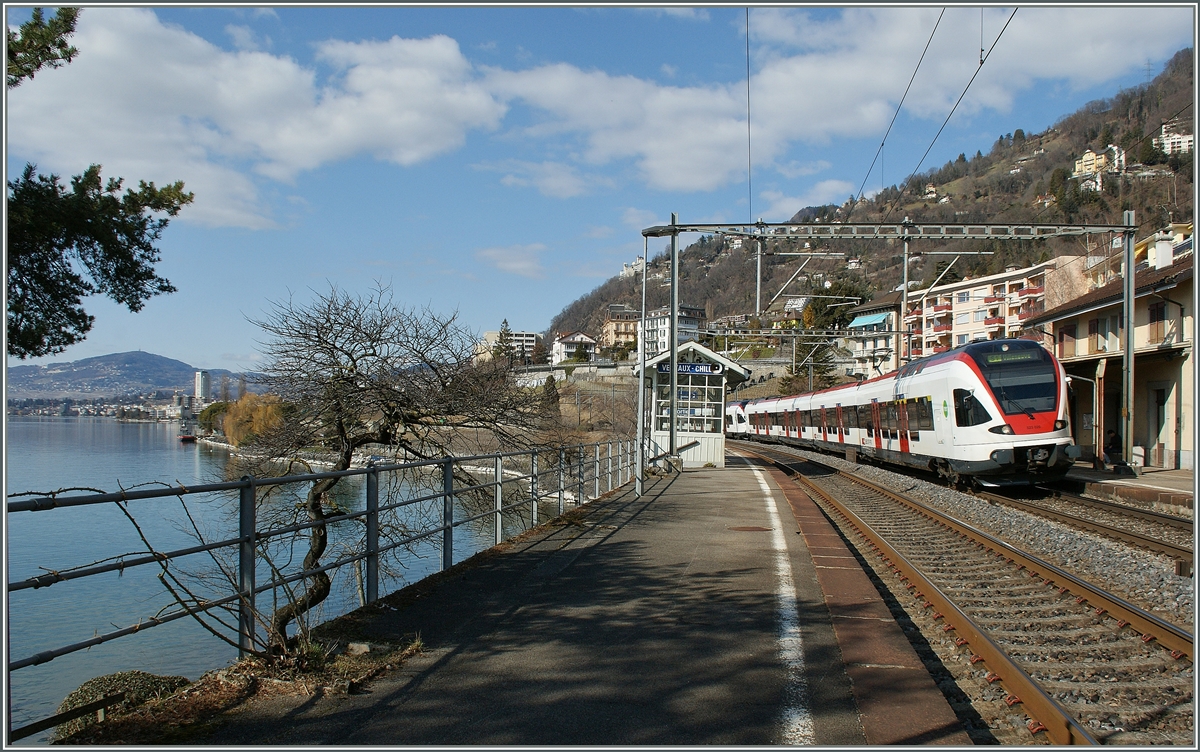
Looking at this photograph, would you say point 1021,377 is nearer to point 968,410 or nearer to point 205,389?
point 968,410

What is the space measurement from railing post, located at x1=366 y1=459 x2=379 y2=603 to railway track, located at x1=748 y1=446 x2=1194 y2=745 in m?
4.38

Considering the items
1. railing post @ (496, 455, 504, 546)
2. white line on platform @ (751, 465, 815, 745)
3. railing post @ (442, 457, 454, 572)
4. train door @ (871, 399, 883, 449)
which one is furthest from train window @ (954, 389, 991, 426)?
railing post @ (442, 457, 454, 572)

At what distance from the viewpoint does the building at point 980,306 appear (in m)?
71.0

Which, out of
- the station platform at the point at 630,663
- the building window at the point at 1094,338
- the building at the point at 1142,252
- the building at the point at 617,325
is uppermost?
the building at the point at 617,325

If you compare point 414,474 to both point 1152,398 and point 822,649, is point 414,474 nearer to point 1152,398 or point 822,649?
point 822,649

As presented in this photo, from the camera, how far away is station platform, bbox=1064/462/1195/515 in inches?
661

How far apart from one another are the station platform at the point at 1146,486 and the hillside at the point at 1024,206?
11.9m

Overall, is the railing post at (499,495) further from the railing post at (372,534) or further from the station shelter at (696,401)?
the station shelter at (696,401)

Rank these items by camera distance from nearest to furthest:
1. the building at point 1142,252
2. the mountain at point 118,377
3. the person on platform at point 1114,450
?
the person on platform at point 1114,450, the building at point 1142,252, the mountain at point 118,377

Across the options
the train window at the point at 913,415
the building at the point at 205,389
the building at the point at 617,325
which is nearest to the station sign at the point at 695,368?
the train window at the point at 913,415

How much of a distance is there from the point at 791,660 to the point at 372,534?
3.47 m

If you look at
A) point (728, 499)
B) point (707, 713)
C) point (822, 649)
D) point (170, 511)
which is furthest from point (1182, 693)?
point (170, 511)

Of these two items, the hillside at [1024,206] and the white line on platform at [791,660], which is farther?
the hillside at [1024,206]

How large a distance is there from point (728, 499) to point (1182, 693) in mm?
11534
